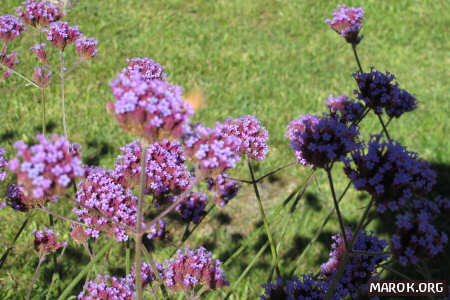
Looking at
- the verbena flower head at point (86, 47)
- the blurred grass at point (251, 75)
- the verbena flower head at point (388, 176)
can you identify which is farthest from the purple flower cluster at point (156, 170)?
the blurred grass at point (251, 75)

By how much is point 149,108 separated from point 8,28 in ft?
5.86

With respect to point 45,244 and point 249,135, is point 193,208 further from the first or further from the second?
point 45,244

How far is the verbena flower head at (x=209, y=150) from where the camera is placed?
121cm

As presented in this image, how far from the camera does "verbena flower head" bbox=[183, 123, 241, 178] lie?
1.21 meters

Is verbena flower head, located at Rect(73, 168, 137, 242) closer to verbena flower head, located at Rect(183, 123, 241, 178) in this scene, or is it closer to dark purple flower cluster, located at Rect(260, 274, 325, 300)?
verbena flower head, located at Rect(183, 123, 241, 178)

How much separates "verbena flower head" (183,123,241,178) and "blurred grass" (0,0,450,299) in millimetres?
2257

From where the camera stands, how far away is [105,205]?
63.2 inches

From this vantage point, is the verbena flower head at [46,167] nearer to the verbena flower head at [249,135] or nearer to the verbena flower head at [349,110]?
the verbena flower head at [249,135]

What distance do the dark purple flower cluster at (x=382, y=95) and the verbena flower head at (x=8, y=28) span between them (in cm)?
219

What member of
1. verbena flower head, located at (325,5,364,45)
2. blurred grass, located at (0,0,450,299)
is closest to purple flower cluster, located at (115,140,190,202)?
verbena flower head, located at (325,5,364,45)

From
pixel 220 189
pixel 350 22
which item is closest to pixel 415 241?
pixel 220 189

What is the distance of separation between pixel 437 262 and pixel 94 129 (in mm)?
4171

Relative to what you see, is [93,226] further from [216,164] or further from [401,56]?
[401,56]

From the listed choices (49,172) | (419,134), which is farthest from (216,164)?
(419,134)
